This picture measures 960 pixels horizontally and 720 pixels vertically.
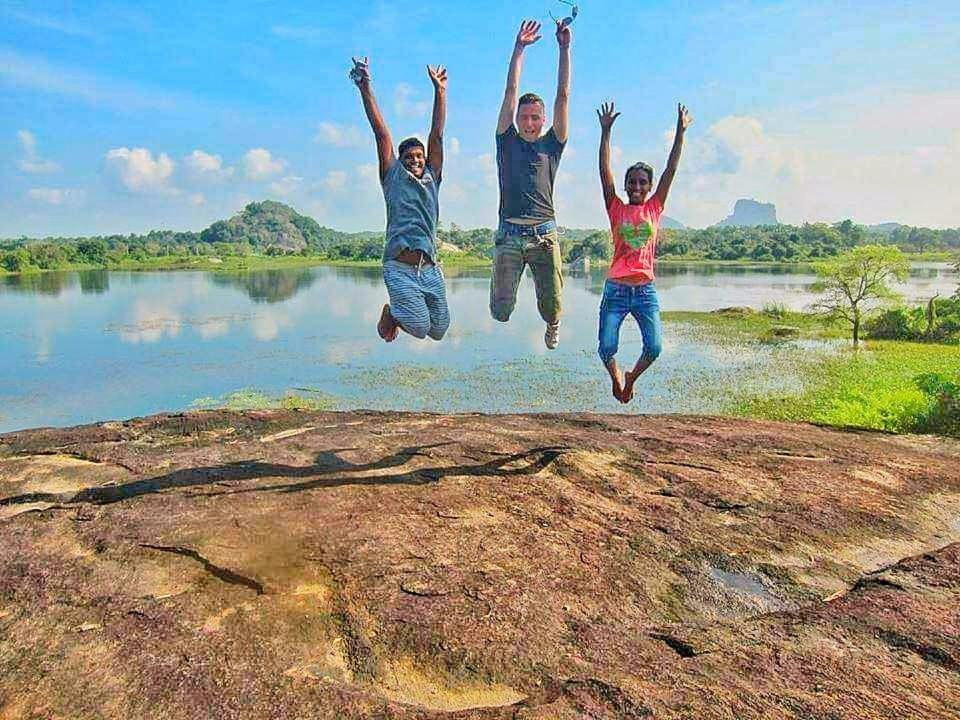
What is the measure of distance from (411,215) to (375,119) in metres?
0.70

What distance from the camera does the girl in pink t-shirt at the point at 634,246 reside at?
16.5 feet

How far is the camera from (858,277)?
2434 centimetres

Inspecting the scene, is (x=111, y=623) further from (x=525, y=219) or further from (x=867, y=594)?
(x=867, y=594)

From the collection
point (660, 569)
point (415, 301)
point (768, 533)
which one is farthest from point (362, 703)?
point (768, 533)

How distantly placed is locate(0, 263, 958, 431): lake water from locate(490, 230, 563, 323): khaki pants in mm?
10923

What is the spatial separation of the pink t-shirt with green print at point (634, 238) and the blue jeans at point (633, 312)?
0.26ft

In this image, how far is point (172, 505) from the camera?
18.2ft

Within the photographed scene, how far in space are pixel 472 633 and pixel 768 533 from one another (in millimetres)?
2875

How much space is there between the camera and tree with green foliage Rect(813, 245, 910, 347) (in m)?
23.5

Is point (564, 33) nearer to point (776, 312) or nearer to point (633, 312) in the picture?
point (633, 312)

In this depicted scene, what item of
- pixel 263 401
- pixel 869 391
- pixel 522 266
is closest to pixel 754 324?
pixel 869 391

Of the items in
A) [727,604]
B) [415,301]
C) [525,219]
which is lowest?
[727,604]

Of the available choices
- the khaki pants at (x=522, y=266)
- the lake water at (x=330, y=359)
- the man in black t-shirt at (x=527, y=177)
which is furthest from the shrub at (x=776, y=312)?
the man in black t-shirt at (x=527, y=177)

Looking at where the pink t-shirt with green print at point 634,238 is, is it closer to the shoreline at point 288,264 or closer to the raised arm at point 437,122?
the raised arm at point 437,122
